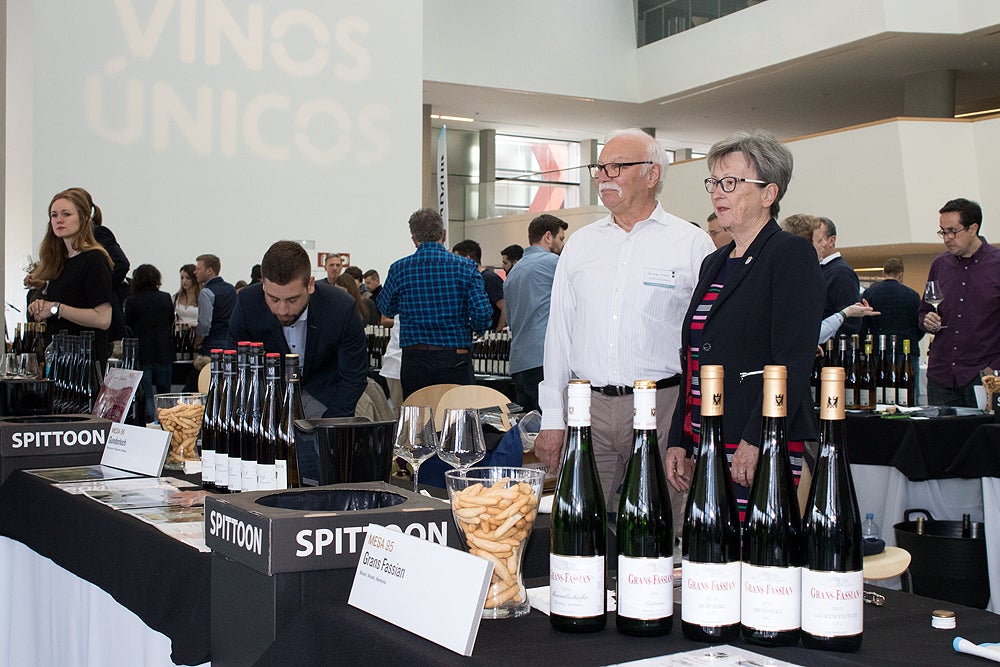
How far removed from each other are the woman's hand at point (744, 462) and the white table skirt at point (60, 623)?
106cm

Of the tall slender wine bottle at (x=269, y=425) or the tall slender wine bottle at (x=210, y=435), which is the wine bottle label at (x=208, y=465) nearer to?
the tall slender wine bottle at (x=210, y=435)

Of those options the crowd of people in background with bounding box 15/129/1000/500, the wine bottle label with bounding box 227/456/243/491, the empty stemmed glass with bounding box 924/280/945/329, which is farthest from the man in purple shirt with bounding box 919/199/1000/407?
the wine bottle label with bounding box 227/456/243/491

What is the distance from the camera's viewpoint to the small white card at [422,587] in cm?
89

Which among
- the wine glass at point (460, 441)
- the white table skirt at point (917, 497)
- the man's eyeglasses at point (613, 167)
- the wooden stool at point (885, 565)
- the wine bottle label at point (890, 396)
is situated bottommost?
the white table skirt at point (917, 497)

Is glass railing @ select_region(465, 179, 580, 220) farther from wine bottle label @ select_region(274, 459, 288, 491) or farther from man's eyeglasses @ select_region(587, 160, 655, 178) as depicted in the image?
wine bottle label @ select_region(274, 459, 288, 491)

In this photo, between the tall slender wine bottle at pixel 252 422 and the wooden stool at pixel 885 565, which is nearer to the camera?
the tall slender wine bottle at pixel 252 422

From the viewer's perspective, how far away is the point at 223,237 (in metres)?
8.59

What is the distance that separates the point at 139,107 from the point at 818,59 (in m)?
7.91

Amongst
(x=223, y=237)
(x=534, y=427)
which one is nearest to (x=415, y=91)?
(x=223, y=237)

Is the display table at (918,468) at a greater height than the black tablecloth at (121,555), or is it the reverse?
the black tablecloth at (121,555)

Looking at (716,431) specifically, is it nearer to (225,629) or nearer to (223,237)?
(225,629)

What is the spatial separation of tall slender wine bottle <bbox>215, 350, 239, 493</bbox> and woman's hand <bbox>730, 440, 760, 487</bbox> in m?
0.91

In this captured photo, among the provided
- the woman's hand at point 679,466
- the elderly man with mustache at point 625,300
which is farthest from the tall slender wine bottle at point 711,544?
the elderly man with mustache at point 625,300

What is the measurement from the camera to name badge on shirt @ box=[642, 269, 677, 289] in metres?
2.54
